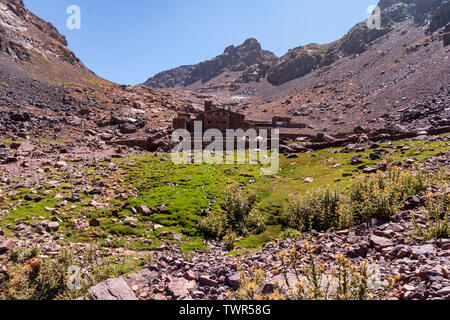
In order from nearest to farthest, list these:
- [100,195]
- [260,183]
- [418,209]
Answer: [418,209], [100,195], [260,183]

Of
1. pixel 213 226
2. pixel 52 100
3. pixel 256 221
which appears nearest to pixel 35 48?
pixel 52 100

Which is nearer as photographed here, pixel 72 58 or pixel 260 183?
pixel 260 183

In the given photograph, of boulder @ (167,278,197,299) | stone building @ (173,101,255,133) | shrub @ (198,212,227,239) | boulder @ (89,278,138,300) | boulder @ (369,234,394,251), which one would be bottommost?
boulder @ (167,278,197,299)

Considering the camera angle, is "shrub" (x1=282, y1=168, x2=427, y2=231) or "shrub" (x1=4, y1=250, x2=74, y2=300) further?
"shrub" (x1=282, y1=168, x2=427, y2=231)

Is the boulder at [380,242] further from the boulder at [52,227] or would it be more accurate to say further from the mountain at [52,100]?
the mountain at [52,100]

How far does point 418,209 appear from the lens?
347 inches

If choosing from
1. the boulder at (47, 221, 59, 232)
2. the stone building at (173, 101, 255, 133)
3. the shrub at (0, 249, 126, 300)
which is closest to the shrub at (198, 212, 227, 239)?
the shrub at (0, 249, 126, 300)

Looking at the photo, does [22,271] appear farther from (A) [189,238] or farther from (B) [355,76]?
(B) [355,76]

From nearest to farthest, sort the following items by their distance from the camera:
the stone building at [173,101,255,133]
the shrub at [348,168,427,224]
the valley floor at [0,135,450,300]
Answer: the valley floor at [0,135,450,300] → the shrub at [348,168,427,224] → the stone building at [173,101,255,133]

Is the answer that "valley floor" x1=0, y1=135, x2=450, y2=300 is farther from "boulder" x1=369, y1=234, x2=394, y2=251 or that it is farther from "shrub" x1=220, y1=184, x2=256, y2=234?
"shrub" x1=220, y1=184, x2=256, y2=234

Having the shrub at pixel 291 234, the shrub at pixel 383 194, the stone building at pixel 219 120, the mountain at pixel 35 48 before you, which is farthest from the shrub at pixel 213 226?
the mountain at pixel 35 48

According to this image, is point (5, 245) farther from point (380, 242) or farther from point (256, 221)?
point (380, 242)

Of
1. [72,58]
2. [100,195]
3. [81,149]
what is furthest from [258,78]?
[100,195]

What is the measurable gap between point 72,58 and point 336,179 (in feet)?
384
